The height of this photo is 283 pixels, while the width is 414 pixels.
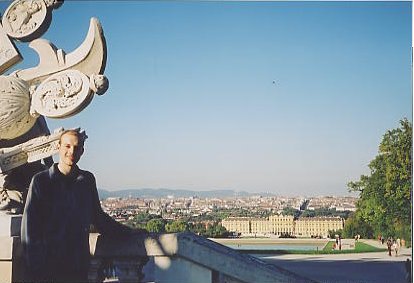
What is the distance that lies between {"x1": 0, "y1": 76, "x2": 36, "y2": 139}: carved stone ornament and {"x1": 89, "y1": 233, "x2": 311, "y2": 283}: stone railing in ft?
4.37

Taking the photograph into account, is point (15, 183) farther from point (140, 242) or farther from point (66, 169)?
point (140, 242)

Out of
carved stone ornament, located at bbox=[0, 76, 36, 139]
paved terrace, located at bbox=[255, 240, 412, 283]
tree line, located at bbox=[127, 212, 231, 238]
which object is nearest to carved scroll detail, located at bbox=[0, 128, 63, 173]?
carved stone ornament, located at bbox=[0, 76, 36, 139]

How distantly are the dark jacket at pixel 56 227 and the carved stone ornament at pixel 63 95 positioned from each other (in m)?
0.61

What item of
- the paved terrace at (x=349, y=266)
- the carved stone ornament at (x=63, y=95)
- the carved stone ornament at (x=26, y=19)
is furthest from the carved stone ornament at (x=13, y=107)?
the paved terrace at (x=349, y=266)

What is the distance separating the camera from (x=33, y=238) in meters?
4.99

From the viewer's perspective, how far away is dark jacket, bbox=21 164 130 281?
5004 millimetres

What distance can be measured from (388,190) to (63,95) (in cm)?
791

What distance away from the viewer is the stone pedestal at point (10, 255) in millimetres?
5074

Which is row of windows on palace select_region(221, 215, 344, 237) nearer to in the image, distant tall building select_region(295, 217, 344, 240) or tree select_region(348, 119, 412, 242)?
distant tall building select_region(295, 217, 344, 240)

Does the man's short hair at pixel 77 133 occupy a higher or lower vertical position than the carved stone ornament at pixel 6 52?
lower

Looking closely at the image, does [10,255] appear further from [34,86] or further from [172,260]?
[34,86]

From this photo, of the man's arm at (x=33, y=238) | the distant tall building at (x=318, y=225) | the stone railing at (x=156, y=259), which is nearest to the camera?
the man's arm at (x=33, y=238)

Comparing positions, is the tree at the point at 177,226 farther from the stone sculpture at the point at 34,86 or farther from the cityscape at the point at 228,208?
the stone sculpture at the point at 34,86

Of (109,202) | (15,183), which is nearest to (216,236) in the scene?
(109,202)
